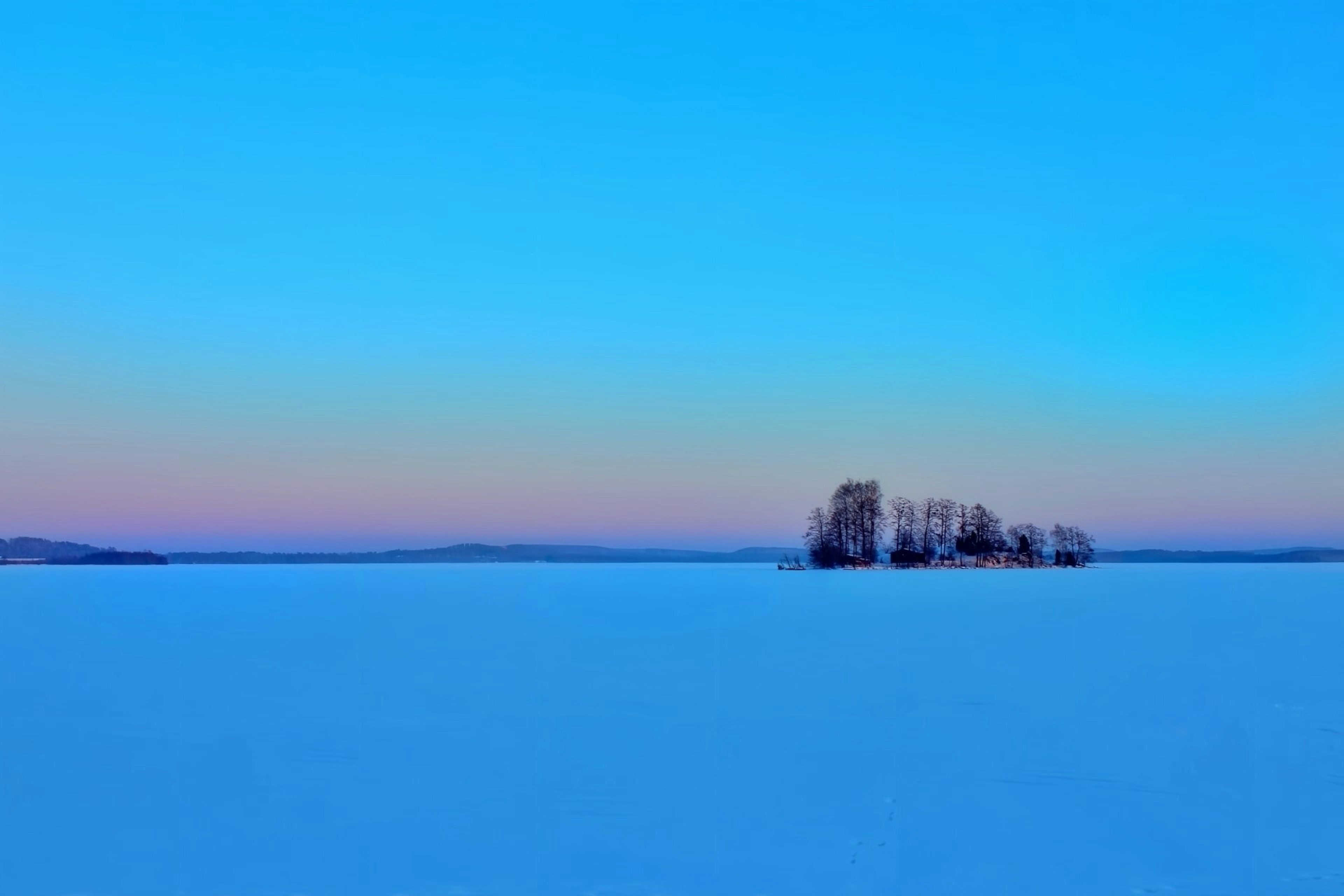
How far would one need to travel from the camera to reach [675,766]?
14305mm

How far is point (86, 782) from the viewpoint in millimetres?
13695

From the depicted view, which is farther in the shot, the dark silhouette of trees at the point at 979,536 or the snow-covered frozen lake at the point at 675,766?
the dark silhouette of trees at the point at 979,536

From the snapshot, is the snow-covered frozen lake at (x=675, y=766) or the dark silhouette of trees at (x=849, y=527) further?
the dark silhouette of trees at (x=849, y=527)

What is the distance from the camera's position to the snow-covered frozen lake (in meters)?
10.0

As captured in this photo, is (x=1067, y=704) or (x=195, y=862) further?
(x=1067, y=704)

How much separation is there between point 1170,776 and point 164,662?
25.4m

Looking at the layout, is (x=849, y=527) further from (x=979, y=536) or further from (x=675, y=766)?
(x=675, y=766)

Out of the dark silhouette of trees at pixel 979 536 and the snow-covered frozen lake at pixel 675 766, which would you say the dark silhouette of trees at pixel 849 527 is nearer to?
the dark silhouette of trees at pixel 979 536

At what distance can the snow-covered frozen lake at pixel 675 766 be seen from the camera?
32.9ft

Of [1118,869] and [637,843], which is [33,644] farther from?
[1118,869]

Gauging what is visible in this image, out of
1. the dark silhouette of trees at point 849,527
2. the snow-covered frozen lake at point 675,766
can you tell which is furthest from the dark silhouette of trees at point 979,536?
the snow-covered frozen lake at point 675,766

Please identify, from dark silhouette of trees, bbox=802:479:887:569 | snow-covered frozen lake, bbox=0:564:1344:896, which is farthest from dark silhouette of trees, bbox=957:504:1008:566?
snow-covered frozen lake, bbox=0:564:1344:896

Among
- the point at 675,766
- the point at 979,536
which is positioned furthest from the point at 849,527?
the point at 675,766

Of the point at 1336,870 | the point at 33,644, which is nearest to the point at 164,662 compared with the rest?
the point at 33,644
